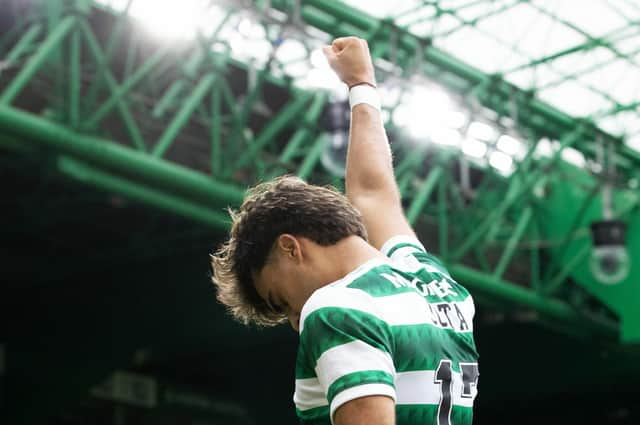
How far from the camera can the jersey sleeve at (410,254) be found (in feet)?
10.1

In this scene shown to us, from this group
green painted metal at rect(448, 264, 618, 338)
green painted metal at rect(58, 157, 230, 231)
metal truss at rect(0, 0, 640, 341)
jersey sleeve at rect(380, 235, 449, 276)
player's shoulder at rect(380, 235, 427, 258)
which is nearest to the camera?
jersey sleeve at rect(380, 235, 449, 276)

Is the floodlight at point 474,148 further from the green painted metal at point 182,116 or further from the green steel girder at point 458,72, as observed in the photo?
the green painted metal at point 182,116

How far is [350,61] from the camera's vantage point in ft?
11.6

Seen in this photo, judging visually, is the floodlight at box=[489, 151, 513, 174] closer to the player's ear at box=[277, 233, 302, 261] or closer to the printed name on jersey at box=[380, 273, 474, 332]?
the printed name on jersey at box=[380, 273, 474, 332]

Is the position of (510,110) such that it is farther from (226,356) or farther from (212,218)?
(226,356)

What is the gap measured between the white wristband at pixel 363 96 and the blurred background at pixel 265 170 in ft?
30.4

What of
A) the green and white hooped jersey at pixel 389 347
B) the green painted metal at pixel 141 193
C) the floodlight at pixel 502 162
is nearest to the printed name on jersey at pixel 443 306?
the green and white hooped jersey at pixel 389 347

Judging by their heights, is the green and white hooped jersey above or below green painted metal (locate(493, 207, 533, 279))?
below

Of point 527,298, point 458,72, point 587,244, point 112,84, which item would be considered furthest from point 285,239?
point 587,244

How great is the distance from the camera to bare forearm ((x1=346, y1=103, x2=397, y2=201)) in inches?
131

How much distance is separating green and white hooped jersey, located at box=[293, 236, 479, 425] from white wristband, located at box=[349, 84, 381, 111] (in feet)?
2.29

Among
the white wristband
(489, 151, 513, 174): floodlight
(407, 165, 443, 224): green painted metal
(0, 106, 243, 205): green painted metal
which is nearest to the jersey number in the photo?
the white wristband

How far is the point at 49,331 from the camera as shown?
21203 millimetres

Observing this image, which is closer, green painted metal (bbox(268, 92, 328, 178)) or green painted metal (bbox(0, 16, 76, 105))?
green painted metal (bbox(0, 16, 76, 105))
